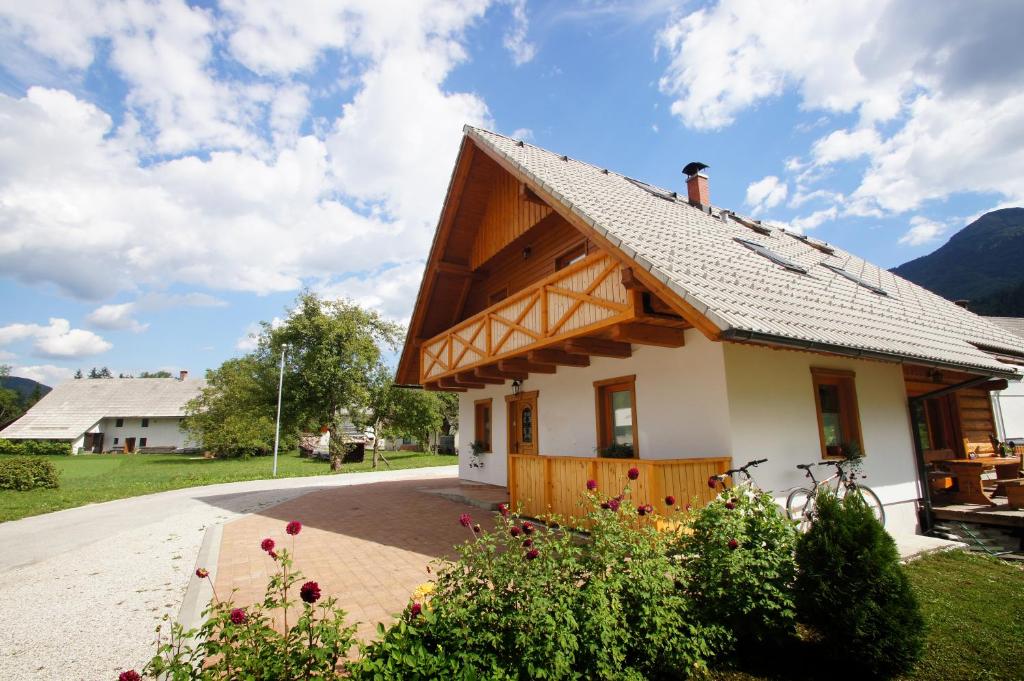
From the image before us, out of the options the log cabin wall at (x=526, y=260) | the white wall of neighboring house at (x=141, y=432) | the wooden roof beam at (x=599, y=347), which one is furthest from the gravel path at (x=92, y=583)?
the white wall of neighboring house at (x=141, y=432)

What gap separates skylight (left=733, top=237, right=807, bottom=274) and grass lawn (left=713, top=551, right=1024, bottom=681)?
5168 mm

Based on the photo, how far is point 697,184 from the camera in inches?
568

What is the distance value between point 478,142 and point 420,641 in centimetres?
934

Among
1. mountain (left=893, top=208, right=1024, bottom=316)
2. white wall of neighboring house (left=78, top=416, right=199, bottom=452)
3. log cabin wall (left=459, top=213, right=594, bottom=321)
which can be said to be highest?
mountain (left=893, top=208, right=1024, bottom=316)

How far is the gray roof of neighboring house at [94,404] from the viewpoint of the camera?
49.2 metres

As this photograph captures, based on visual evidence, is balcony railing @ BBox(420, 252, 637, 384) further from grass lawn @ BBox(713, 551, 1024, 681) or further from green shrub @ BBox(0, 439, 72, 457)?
green shrub @ BBox(0, 439, 72, 457)

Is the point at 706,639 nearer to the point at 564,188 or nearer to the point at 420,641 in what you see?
the point at 420,641

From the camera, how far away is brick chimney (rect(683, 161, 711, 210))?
47.3 feet

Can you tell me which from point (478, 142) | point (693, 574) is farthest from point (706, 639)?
point (478, 142)

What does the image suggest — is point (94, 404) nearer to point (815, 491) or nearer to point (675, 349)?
point (675, 349)

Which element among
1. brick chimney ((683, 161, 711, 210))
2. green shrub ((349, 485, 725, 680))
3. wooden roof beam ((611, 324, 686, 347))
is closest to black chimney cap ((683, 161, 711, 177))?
brick chimney ((683, 161, 711, 210))

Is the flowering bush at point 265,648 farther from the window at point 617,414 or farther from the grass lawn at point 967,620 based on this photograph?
the window at point 617,414

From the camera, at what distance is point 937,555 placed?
654 cm

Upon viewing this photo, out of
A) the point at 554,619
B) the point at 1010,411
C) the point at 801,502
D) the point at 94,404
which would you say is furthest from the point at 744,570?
the point at 94,404
